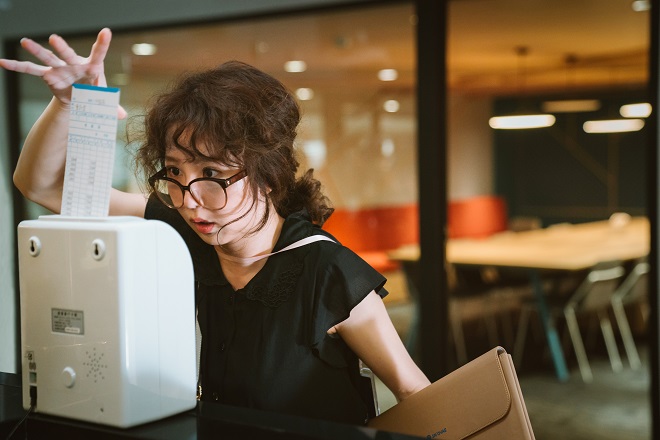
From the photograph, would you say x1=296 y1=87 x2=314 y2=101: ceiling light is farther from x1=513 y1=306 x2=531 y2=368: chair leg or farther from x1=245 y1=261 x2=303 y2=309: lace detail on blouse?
x1=245 y1=261 x2=303 y2=309: lace detail on blouse

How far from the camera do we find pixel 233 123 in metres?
1.36

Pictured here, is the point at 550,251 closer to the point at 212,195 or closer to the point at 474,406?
the point at 474,406

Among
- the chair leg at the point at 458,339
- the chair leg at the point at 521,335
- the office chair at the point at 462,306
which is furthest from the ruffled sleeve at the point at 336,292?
the chair leg at the point at 521,335

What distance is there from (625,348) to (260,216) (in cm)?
544

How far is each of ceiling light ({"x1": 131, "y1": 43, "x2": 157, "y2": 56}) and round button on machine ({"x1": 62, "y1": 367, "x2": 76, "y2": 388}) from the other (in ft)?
12.2

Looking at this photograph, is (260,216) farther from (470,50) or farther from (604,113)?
(604,113)

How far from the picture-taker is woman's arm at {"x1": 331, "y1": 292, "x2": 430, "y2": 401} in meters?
1.44

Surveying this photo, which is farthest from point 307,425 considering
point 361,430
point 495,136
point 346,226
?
point 495,136

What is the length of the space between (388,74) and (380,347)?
288 cm

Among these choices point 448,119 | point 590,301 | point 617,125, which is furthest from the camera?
point 617,125


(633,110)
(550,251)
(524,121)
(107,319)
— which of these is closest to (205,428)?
(107,319)

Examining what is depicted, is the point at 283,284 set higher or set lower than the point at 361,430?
higher

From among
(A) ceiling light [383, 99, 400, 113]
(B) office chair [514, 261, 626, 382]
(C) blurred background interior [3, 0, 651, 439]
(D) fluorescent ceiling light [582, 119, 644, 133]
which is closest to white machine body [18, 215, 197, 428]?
(C) blurred background interior [3, 0, 651, 439]

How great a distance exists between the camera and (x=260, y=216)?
1.46 m
